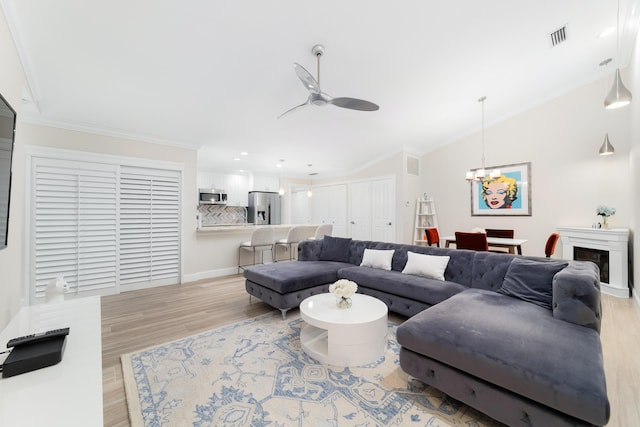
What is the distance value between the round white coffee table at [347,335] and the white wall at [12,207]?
2.09 metres

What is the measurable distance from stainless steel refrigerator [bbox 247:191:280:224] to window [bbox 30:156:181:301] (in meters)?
3.02

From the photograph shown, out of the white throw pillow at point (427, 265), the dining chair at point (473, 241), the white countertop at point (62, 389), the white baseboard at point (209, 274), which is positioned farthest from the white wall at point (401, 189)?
the white countertop at point (62, 389)

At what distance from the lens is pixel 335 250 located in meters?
4.35

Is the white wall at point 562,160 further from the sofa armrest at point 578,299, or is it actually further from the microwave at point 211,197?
the microwave at point 211,197

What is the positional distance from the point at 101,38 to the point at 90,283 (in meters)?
3.28

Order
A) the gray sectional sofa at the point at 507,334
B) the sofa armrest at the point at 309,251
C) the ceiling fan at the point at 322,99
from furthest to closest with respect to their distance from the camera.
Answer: the sofa armrest at the point at 309,251, the ceiling fan at the point at 322,99, the gray sectional sofa at the point at 507,334

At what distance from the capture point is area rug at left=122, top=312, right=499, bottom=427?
5.32ft

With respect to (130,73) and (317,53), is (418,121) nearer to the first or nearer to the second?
(317,53)

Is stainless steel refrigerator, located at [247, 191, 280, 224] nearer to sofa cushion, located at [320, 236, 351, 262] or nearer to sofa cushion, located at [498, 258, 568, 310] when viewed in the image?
sofa cushion, located at [320, 236, 351, 262]

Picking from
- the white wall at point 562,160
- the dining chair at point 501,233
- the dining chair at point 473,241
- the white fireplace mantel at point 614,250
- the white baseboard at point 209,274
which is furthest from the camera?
the dining chair at point 501,233

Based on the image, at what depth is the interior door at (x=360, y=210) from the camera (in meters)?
6.89

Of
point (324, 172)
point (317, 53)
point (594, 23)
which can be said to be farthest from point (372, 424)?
point (324, 172)

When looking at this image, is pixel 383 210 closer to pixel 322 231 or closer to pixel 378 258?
pixel 322 231

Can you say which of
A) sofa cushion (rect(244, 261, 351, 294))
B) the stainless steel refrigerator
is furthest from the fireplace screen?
the stainless steel refrigerator
